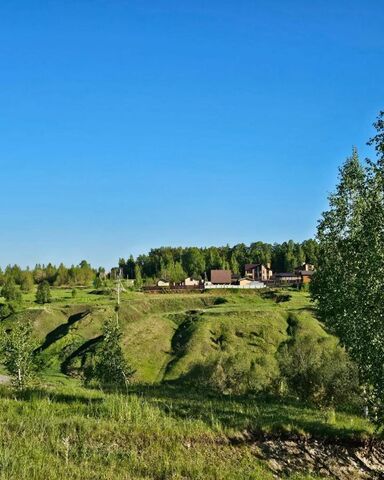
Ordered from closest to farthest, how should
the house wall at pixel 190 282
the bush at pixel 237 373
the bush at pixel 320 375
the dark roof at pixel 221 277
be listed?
the bush at pixel 320 375, the bush at pixel 237 373, the dark roof at pixel 221 277, the house wall at pixel 190 282

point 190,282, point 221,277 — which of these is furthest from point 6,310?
point 221,277

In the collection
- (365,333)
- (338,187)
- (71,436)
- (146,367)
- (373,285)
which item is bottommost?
(146,367)

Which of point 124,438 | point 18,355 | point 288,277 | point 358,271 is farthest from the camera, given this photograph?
point 288,277

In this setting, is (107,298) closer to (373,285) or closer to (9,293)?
(9,293)

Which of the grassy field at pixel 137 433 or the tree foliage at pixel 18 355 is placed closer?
the grassy field at pixel 137 433

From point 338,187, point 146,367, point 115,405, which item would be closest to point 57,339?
point 146,367

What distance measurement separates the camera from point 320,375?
138 ft

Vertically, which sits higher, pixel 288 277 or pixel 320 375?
pixel 288 277

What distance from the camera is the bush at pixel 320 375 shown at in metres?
38.6

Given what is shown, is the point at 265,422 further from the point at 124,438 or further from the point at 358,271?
the point at 358,271

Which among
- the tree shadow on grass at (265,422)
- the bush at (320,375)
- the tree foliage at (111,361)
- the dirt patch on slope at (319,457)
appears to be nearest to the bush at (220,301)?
the tree foliage at (111,361)

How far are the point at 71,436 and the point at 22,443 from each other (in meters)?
1.16

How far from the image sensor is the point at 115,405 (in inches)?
498

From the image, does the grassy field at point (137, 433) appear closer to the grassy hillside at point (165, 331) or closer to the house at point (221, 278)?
the grassy hillside at point (165, 331)
